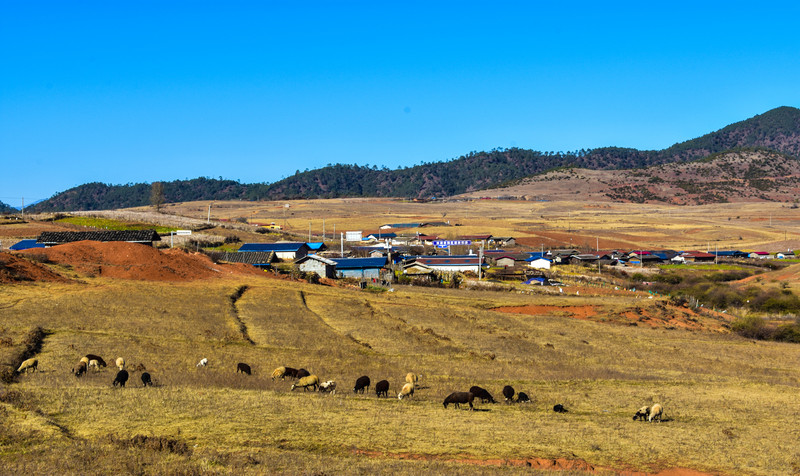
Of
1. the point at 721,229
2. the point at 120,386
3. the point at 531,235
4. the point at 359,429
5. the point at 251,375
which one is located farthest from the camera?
the point at 721,229

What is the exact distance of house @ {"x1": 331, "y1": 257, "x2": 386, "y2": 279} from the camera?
76125 mm

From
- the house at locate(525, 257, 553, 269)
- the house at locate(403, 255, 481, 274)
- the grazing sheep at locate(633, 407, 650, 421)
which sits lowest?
the house at locate(525, 257, 553, 269)

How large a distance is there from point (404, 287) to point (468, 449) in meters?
51.9

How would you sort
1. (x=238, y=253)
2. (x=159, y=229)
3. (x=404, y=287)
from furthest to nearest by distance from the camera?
(x=159, y=229)
(x=238, y=253)
(x=404, y=287)

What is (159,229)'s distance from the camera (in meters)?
117

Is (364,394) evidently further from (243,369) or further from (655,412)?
(655,412)

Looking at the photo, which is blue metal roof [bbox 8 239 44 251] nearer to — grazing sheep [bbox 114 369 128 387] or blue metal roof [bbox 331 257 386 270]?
blue metal roof [bbox 331 257 386 270]

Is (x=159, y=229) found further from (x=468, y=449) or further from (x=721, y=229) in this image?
(x=721, y=229)

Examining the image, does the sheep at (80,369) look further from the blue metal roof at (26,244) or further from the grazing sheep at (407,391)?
the blue metal roof at (26,244)

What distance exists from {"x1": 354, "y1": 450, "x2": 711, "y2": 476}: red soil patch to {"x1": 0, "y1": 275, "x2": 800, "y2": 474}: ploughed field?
2.9 inches

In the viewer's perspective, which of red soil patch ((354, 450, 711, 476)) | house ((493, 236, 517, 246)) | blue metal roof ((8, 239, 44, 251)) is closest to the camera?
red soil patch ((354, 450, 711, 476))

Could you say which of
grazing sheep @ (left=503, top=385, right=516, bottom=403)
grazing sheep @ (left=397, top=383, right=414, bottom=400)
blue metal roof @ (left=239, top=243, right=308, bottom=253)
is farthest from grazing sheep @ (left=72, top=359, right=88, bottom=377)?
blue metal roof @ (left=239, top=243, right=308, bottom=253)

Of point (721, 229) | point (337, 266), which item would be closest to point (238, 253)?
point (337, 266)

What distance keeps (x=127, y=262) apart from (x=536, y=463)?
48.1 metres
